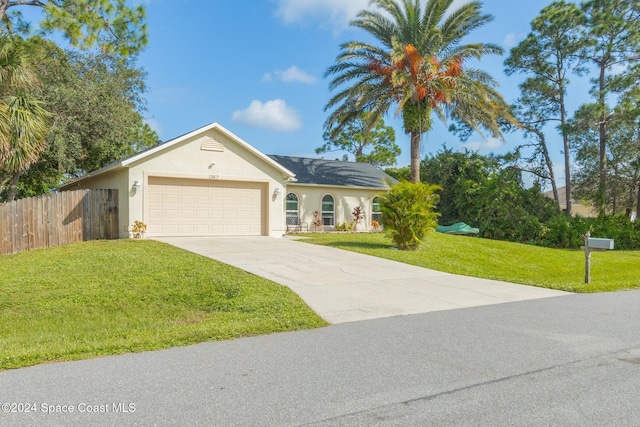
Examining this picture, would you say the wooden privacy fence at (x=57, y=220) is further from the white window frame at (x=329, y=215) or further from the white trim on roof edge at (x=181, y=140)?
the white window frame at (x=329, y=215)

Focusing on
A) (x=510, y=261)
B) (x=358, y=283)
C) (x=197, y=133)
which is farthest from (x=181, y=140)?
(x=510, y=261)

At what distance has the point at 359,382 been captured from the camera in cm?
414

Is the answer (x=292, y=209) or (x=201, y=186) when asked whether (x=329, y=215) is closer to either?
(x=292, y=209)

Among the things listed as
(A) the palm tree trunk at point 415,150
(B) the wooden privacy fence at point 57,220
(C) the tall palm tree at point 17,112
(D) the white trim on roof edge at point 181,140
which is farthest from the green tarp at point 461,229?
(C) the tall palm tree at point 17,112

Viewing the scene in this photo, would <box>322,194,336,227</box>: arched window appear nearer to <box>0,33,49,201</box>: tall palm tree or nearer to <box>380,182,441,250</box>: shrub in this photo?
<box>380,182,441,250</box>: shrub

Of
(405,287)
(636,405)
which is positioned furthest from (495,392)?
(405,287)

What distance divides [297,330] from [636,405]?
148 inches

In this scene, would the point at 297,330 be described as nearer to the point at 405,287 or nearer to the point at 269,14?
the point at 405,287

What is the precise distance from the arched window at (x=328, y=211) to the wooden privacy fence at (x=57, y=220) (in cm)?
1005

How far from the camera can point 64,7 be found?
14727 millimetres

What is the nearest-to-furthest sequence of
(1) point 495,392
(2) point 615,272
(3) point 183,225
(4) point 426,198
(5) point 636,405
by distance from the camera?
(5) point 636,405
(1) point 495,392
(2) point 615,272
(4) point 426,198
(3) point 183,225

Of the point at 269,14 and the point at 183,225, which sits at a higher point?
the point at 269,14

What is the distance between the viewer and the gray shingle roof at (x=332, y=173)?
23.3m

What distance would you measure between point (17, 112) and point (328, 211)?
1468 centimetres
